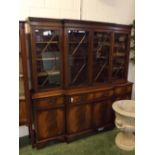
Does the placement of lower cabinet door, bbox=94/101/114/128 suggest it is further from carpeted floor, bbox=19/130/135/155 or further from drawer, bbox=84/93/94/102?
carpeted floor, bbox=19/130/135/155

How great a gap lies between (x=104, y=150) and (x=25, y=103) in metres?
1.29

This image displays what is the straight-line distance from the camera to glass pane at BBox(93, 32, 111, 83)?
2.96 metres

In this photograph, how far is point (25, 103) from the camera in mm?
2553

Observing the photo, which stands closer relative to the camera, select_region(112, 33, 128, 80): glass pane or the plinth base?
the plinth base

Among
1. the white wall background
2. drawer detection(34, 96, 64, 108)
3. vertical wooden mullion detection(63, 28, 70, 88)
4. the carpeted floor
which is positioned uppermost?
the white wall background

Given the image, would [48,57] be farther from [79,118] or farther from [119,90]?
[119,90]

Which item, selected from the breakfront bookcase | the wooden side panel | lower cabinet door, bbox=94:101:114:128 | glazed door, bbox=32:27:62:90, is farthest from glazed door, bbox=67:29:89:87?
the wooden side panel

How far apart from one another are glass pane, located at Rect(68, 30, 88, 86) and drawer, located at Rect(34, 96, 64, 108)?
0.97ft

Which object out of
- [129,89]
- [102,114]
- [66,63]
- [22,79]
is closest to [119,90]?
[129,89]

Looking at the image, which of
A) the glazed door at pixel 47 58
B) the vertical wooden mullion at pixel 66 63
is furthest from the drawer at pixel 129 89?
the glazed door at pixel 47 58

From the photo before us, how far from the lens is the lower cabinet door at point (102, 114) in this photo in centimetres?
302

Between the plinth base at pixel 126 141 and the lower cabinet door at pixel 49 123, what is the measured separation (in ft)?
2.83
